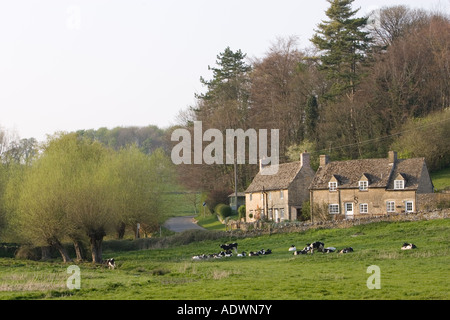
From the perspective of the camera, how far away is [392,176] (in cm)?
6034

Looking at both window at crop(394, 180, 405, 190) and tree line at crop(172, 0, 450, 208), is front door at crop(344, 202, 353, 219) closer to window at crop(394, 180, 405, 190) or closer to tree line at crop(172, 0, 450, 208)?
window at crop(394, 180, 405, 190)

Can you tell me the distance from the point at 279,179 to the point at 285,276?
4301cm

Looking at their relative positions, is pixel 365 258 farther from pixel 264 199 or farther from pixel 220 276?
pixel 264 199

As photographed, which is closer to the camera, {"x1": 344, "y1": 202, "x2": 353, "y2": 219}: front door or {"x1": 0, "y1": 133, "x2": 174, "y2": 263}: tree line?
{"x1": 0, "y1": 133, "x2": 174, "y2": 263}: tree line

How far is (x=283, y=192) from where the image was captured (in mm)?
68812

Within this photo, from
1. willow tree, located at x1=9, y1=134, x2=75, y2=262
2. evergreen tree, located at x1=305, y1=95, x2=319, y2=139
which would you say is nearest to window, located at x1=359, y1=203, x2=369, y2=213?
evergreen tree, located at x1=305, y1=95, x2=319, y2=139

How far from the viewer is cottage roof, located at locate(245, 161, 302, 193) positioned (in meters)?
69.0

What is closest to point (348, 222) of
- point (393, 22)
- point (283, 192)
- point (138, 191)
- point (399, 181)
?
point (399, 181)

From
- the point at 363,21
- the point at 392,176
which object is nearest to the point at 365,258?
the point at 392,176

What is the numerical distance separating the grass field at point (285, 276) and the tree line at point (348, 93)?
28.8m

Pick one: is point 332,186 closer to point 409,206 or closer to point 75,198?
point 409,206

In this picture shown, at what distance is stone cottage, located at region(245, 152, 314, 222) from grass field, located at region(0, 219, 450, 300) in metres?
20.8

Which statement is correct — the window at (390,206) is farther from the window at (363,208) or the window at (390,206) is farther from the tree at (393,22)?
the tree at (393,22)

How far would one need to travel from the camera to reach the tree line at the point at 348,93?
7419cm
